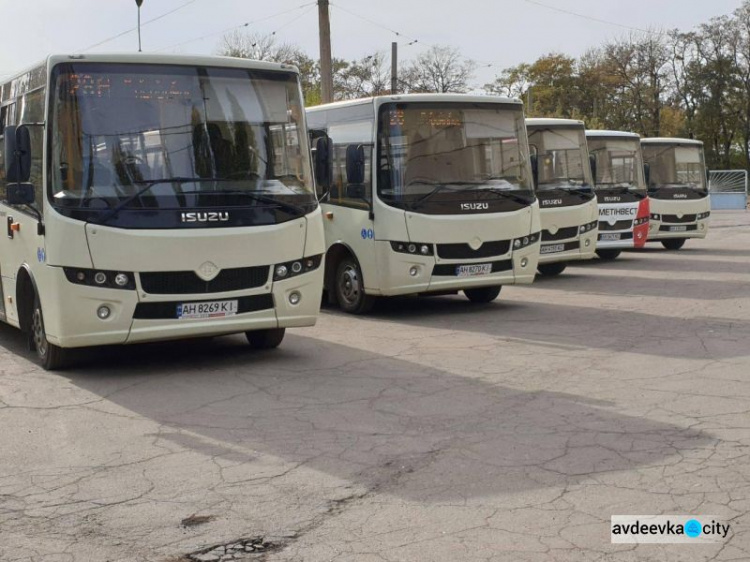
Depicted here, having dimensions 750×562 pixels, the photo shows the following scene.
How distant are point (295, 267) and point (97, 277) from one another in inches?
71.5

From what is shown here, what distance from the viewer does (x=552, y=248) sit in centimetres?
1814

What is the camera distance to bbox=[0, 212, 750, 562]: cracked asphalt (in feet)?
17.1

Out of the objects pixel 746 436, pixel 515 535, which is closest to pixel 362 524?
pixel 515 535

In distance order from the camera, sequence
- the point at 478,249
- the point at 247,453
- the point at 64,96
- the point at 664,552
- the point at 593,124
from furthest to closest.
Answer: the point at 593,124 → the point at 478,249 → the point at 64,96 → the point at 247,453 → the point at 664,552

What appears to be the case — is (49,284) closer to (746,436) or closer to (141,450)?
(141,450)

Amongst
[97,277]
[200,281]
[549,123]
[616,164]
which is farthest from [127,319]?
[616,164]

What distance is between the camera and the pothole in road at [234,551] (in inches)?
194

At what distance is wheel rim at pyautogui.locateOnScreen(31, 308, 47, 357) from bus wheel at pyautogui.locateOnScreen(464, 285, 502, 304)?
6496 millimetres

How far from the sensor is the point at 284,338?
12.0 metres

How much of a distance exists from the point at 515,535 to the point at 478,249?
28.3 ft

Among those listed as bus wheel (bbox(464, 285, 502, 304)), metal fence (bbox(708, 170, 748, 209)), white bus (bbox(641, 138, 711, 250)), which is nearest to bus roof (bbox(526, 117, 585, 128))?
bus wheel (bbox(464, 285, 502, 304))

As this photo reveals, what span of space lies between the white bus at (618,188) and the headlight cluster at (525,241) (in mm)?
7834

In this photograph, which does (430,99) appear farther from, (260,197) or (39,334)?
(39,334)

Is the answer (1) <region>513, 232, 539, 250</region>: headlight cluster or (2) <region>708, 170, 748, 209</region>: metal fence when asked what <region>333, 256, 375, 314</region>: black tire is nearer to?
(1) <region>513, 232, 539, 250</region>: headlight cluster
